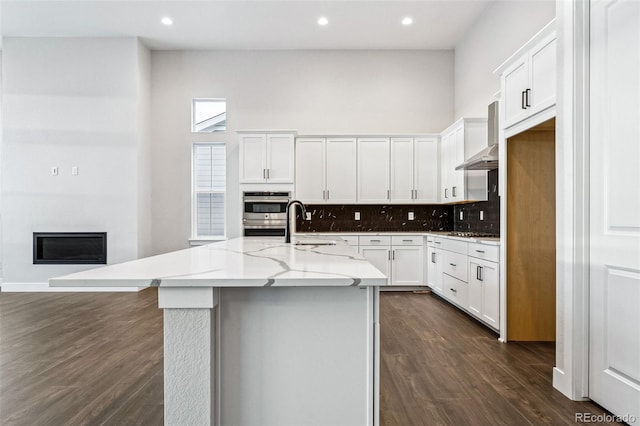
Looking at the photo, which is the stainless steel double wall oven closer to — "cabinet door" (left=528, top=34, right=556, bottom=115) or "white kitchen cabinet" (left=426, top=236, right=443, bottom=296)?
"white kitchen cabinet" (left=426, top=236, right=443, bottom=296)

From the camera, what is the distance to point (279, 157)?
18.9 ft

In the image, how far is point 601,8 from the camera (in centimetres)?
221

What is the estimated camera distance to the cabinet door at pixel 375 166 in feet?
19.3

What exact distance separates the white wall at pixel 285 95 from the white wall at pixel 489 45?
48cm

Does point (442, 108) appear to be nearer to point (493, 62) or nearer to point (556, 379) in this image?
point (493, 62)

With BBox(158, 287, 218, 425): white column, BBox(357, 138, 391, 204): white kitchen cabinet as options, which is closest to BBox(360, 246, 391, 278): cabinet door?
BBox(357, 138, 391, 204): white kitchen cabinet

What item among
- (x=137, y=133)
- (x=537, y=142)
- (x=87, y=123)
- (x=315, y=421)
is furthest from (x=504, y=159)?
(x=87, y=123)

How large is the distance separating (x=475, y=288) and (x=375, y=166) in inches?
101

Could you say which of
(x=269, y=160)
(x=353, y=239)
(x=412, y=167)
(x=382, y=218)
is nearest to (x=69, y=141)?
(x=269, y=160)

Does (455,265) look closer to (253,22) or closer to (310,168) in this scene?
(310,168)

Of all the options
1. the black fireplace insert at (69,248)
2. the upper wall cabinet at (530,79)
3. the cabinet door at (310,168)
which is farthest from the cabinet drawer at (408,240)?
the black fireplace insert at (69,248)

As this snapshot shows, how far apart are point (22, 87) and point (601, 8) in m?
7.24

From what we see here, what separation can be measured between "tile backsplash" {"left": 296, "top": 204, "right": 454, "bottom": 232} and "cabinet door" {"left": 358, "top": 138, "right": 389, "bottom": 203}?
1.33 ft

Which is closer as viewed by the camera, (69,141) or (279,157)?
(279,157)
